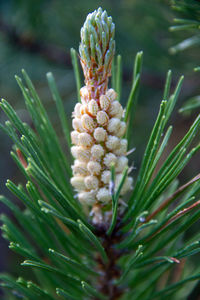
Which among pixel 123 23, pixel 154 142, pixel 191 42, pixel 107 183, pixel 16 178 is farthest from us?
pixel 16 178

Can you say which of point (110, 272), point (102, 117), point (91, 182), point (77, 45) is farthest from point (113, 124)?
point (77, 45)

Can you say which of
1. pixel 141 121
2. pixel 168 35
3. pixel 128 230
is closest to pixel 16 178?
pixel 141 121

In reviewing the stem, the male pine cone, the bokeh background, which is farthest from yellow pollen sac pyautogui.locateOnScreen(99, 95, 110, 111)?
the bokeh background

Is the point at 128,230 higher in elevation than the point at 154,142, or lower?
lower

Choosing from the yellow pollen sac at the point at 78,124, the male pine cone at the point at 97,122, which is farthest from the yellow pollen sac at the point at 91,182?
the yellow pollen sac at the point at 78,124

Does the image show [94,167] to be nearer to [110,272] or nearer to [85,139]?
[85,139]

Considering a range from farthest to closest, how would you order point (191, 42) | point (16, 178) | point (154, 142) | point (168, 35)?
1. point (16, 178)
2. point (168, 35)
3. point (191, 42)
4. point (154, 142)

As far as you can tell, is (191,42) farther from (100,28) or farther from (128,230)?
(128,230)
